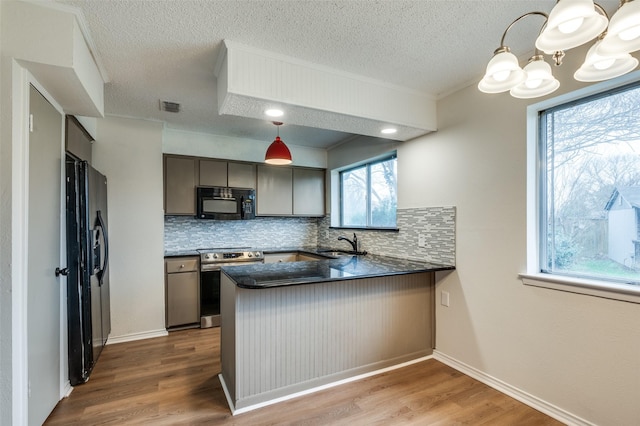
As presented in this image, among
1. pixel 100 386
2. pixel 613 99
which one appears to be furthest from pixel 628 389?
pixel 100 386

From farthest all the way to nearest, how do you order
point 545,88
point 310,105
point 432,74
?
1. point 432,74
2. point 310,105
3. point 545,88

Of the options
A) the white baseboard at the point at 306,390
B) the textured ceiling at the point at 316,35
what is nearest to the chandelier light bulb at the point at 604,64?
the textured ceiling at the point at 316,35

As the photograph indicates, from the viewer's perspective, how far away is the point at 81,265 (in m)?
2.23

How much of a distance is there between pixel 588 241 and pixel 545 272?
Result: 34 centimetres

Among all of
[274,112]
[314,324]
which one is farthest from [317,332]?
[274,112]

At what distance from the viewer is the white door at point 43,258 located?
1717 mm

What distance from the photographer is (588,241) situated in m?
1.88

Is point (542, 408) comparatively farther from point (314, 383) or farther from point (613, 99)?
point (613, 99)

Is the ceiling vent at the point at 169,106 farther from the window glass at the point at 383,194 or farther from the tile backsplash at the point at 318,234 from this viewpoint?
the window glass at the point at 383,194

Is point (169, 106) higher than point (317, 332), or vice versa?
point (169, 106)

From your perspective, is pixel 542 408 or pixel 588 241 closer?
pixel 588 241

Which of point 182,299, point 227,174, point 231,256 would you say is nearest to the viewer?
point 182,299

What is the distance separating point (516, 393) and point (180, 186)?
12.8ft

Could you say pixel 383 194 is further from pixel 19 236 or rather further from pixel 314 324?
pixel 19 236
